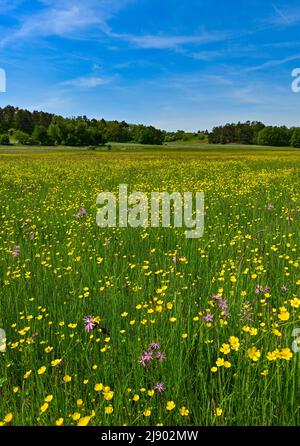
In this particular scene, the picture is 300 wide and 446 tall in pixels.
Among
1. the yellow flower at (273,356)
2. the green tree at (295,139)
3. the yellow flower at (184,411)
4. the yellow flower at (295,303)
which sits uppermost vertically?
the green tree at (295,139)

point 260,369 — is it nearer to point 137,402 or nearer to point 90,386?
point 137,402

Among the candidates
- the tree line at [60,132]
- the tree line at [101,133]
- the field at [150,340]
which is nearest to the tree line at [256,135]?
the tree line at [101,133]

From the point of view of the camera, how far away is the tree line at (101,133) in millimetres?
129250

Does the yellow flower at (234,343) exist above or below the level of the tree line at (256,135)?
below

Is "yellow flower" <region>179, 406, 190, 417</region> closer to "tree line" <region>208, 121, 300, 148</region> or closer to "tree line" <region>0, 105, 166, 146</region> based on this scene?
"tree line" <region>0, 105, 166, 146</region>

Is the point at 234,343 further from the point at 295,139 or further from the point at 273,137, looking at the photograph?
the point at 273,137

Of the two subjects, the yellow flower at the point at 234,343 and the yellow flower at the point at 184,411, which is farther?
the yellow flower at the point at 234,343

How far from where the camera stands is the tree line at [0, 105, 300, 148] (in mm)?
129250

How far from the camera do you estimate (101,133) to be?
13600 centimetres

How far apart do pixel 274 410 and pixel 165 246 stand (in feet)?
12.2

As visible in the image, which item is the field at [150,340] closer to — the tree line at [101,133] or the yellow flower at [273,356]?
the yellow flower at [273,356]

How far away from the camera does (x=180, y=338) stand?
274 centimetres

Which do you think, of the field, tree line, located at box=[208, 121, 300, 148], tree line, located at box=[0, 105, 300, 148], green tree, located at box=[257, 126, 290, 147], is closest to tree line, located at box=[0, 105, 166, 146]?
tree line, located at box=[0, 105, 300, 148]

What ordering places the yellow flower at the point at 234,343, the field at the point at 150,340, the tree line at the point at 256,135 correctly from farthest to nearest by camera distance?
the tree line at the point at 256,135
the yellow flower at the point at 234,343
the field at the point at 150,340
